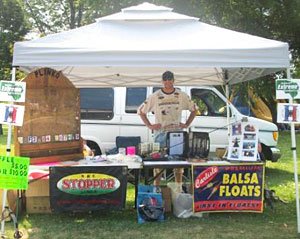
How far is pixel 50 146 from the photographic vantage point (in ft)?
17.8

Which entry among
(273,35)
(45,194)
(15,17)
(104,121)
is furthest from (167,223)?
(15,17)

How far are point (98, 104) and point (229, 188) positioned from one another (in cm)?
385

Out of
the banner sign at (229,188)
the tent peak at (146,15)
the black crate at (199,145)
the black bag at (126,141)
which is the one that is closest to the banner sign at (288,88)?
the banner sign at (229,188)

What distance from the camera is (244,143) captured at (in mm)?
5344

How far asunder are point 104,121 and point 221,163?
351cm

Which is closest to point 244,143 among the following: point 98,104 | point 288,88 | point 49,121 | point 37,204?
point 288,88

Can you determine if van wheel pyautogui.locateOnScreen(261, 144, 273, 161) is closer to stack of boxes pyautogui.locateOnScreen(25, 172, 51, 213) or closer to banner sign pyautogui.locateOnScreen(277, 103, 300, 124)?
banner sign pyautogui.locateOnScreen(277, 103, 300, 124)

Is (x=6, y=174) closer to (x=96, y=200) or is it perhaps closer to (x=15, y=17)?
(x=96, y=200)

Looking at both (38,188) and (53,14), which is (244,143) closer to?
(38,188)

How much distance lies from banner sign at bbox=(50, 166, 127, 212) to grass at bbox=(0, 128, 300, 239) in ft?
0.81

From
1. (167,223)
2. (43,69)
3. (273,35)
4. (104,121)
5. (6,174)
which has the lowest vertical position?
(167,223)

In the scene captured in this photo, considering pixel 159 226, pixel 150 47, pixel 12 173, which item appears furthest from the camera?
pixel 159 226

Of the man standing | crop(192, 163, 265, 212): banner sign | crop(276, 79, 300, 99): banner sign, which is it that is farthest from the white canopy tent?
the man standing

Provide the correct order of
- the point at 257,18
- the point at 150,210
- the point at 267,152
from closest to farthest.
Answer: the point at 150,210
the point at 267,152
the point at 257,18
